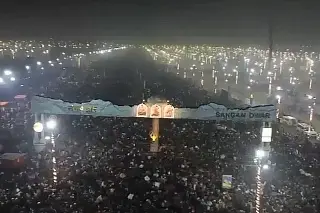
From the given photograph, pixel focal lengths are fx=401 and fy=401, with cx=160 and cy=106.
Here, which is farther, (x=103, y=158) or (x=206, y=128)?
(x=206, y=128)

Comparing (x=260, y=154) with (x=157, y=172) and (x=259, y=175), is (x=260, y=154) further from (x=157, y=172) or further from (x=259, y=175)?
(x=157, y=172)

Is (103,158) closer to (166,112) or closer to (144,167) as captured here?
(144,167)

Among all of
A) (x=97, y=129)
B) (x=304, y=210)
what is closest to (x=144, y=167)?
(x=304, y=210)

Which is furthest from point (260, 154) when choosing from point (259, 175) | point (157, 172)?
point (157, 172)

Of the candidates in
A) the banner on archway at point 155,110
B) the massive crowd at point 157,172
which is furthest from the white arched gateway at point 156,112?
the massive crowd at point 157,172

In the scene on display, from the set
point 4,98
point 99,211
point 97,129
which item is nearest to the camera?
point 99,211

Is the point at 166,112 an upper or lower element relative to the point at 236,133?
upper

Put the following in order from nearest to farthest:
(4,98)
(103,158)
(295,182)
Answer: (295,182) < (103,158) < (4,98)
